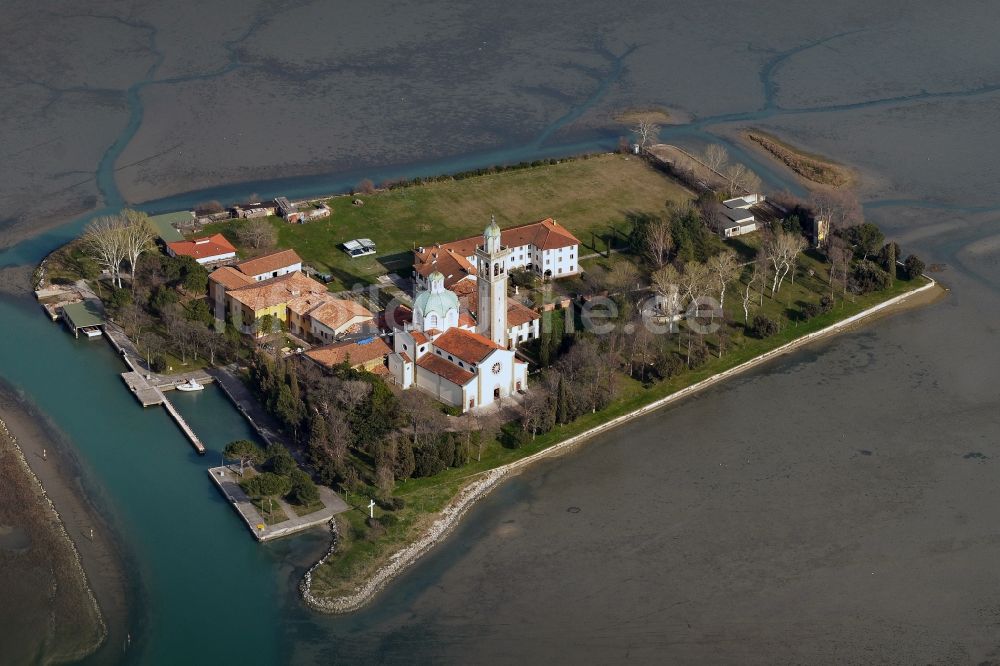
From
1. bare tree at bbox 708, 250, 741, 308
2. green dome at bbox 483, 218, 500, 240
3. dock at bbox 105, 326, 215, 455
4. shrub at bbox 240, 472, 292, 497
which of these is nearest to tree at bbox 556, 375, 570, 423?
green dome at bbox 483, 218, 500, 240

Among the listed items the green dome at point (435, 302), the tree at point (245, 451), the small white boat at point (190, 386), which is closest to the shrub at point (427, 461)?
the tree at point (245, 451)

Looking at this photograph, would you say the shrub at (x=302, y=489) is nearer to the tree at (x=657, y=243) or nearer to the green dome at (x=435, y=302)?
the green dome at (x=435, y=302)

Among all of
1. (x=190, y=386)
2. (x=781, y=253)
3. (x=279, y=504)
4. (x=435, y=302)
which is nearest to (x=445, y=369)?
(x=435, y=302)

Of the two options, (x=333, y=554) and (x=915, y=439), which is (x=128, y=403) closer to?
(x=333, y=554)

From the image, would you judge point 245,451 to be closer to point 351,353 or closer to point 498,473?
point 351,353

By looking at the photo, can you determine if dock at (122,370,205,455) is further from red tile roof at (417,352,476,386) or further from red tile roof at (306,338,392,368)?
red tile roof at (417,352,476,386)
